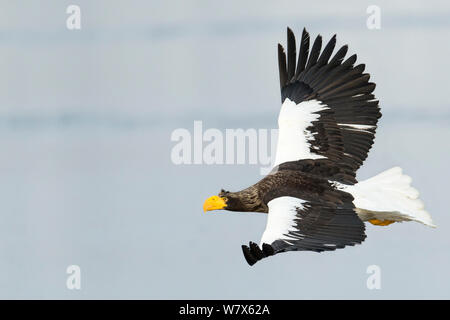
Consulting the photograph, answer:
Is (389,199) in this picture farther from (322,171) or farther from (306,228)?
(306,228)

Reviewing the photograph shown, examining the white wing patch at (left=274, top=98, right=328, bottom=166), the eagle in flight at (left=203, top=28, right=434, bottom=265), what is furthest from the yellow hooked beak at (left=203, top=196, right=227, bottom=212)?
the white wing patch at (left=274, top=98, right=328, bottom=166)

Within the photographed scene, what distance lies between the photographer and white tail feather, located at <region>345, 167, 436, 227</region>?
16.0 meters

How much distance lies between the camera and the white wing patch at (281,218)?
48.9 ft

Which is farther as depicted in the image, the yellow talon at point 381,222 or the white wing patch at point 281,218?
the yellow talon at point 381,222

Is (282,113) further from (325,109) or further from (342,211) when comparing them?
(342,211)

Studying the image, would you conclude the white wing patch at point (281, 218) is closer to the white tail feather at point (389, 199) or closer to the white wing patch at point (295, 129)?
the white tail feather at point (389, 199)

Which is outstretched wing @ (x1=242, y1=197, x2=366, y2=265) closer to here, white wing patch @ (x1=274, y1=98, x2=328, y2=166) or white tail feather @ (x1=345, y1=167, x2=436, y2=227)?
white tail feather @ (x1=345, y1=167, x2=436, y2=227)

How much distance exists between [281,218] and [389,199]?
6.01 feet

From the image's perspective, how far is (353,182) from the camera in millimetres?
16422

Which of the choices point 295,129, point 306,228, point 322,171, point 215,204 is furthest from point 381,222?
point 215,204

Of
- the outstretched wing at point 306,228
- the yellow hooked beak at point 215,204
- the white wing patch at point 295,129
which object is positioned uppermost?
the white wing patch at point 295,129

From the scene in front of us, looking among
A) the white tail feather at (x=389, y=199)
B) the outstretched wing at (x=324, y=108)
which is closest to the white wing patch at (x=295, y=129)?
the outstretched wing at (x=324, y=108)

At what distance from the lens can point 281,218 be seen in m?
15.2

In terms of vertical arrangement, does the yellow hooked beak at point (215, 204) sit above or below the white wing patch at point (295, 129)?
below
